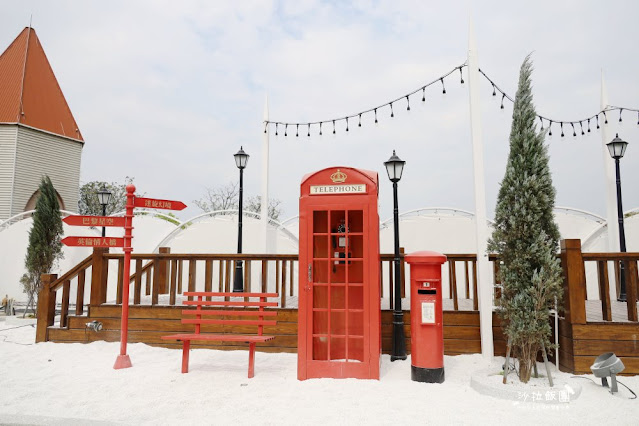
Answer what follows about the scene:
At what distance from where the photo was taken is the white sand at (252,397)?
384 centimetres

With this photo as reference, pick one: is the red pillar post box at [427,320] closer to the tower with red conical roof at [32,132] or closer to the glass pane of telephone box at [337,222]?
the glass pane of telephone box at [337,222]

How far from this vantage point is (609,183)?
9.77 m

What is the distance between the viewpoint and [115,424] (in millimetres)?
3680

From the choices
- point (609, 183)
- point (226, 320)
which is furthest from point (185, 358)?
point (609, 183)

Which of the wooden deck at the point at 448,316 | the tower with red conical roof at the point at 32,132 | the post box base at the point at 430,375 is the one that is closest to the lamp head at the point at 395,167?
the wooden deck at the point at 448,316

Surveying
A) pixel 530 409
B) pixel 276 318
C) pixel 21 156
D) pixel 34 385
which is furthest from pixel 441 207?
pixel 21 156

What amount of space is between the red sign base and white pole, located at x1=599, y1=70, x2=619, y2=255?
10.3 metres

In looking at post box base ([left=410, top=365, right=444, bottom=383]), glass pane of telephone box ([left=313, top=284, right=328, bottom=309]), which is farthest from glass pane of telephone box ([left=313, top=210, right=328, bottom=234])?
post box base ([left=410, top=365, right=444, bottom=383])

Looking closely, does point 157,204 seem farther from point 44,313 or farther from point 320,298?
point 44,313

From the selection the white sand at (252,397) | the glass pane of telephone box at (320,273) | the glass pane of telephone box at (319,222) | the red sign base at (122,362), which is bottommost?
the white sand at (252,397)

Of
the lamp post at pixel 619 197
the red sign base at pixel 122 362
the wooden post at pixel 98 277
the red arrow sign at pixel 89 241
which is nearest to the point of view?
the red sign base at pixel 122 362

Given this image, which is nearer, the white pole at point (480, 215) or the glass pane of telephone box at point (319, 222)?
the glass pane of telephone box at point (319, 222)

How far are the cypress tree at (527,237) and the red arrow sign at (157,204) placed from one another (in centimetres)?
452

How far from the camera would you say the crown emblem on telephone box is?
204 inches
